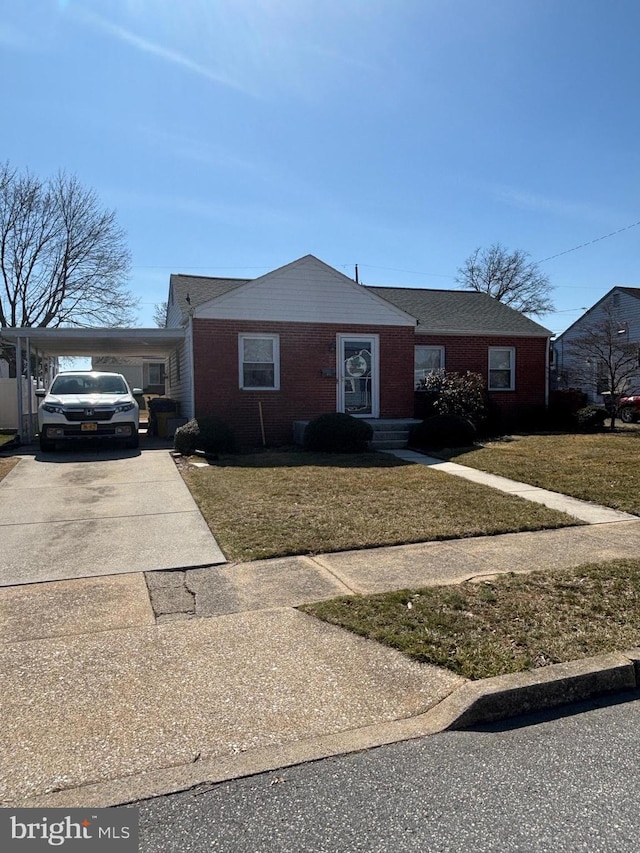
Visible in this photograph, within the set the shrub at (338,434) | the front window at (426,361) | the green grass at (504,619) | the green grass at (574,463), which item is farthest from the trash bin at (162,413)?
the green grass at (504,619)

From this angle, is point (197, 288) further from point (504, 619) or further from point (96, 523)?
point (504, 619)

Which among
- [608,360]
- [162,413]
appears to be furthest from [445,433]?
[608,360]

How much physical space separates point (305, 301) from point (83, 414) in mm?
5910

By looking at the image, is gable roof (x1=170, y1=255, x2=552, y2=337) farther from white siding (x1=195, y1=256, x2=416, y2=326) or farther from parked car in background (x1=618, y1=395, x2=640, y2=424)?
parked car in background (x1=618, y1=395, x2=640, y2=424)

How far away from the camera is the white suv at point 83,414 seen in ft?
39.9

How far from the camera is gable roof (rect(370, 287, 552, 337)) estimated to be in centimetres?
1664

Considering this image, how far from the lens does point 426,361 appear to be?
16.7 m

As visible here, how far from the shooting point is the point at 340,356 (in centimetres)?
1480

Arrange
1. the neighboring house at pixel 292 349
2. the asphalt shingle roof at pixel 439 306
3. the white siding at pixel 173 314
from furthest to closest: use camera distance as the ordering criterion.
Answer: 1. the white siding at pixel 173 314
2. the asphalt shingle roof at pixel 439 306
3. the neighboring house at pixel 292 349

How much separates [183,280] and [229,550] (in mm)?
12412

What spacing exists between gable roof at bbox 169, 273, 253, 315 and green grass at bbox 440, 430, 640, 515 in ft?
24.5

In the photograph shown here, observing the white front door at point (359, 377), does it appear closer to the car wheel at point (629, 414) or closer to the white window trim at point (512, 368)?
the white window trim at point (512, 368)

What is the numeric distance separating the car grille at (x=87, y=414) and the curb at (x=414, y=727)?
1085 cm

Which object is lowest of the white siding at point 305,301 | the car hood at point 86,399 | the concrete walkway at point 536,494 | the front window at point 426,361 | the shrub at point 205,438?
the concrete walkway at point 536,494
